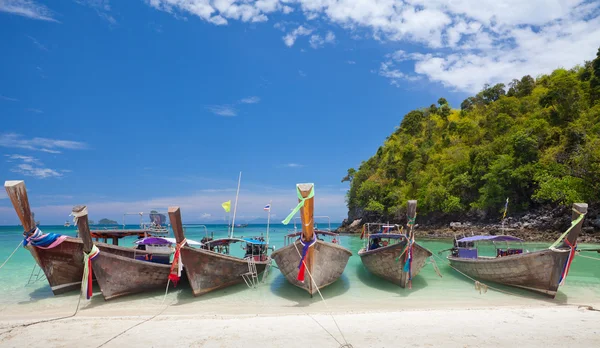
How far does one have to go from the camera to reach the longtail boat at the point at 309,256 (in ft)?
29.3

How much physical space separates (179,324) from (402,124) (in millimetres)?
61902

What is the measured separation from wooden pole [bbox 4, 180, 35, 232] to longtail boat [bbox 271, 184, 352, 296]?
799 centimetres

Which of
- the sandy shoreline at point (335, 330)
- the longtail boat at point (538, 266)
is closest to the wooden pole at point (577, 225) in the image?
the longtail boat at point (538, 266)

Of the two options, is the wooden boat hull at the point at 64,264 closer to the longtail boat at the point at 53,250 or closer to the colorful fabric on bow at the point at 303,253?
the longtail boat at the point at 53,250

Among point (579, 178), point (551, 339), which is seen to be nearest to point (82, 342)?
point (551, 339)

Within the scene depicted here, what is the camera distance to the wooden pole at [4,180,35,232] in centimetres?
943

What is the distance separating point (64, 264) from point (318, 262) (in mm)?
9271

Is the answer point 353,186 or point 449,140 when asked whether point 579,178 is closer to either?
point 449,140

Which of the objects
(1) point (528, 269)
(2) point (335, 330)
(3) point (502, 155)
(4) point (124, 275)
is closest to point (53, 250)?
(4) point (124, 275)

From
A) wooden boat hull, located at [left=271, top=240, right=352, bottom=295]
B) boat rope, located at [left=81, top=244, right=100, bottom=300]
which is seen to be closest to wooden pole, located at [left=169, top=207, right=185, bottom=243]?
boat rope, located at [left=81, top=244, right=100, bottom=300]

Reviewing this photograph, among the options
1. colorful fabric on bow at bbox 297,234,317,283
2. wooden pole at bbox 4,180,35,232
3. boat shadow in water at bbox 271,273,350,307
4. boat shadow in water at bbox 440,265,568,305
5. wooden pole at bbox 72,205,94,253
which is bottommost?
boat shadow in water at bbox 271,273,350,307

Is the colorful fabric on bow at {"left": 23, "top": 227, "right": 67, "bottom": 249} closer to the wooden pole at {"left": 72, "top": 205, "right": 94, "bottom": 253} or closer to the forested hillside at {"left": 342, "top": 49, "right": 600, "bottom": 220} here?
the wooden pole at {"left": 72, "top": 205, "right": 94, "bottom": 253}

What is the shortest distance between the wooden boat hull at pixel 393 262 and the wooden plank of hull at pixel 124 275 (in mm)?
7903

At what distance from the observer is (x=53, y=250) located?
11.2 metres
